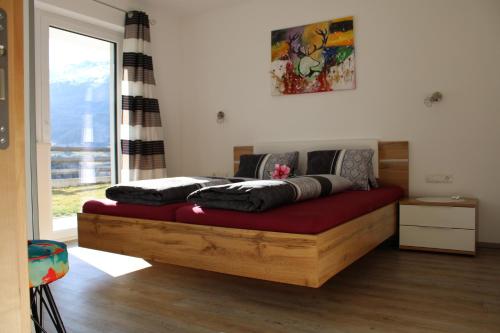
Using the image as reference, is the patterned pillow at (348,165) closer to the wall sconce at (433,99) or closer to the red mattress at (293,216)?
the wall sconce at (433,99)

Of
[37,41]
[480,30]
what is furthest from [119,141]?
[480,30]

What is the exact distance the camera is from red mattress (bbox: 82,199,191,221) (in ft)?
7.80

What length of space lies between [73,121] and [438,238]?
3422mm

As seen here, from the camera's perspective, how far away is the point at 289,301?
2225 mm

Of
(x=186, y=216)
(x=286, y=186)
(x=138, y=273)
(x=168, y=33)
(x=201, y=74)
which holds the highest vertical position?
(x=168, y=33)

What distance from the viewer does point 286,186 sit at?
233cm

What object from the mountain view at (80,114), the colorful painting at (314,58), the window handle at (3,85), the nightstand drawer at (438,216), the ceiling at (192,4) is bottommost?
the nightstand drawer at (438,216)

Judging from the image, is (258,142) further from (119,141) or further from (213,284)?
(213,284)

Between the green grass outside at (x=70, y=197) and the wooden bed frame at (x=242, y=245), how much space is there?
3.96ft

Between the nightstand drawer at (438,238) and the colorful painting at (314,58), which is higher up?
the colorful painting at (314,58)

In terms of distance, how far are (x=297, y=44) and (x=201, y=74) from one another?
132 centimetres

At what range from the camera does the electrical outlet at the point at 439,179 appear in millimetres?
3465

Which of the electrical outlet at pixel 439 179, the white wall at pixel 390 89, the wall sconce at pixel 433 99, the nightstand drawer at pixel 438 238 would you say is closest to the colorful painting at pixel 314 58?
the white wall at pixel 390 89

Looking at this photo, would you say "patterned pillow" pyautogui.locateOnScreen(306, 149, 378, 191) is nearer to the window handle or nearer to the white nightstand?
the white nightstand
